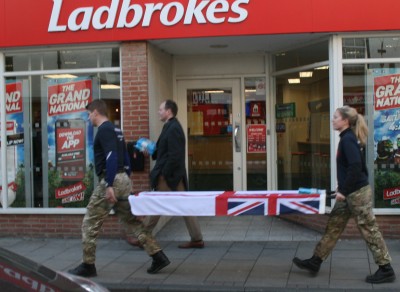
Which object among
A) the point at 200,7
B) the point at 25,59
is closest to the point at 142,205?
the point at 200,7

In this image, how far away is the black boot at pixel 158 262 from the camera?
6586 mm

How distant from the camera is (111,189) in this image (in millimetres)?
6305

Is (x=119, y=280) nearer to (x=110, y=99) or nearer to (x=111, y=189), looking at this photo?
(x=111, y=189)

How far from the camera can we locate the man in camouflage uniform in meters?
6.37

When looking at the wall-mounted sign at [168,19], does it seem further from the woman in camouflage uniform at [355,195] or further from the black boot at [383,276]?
the black boot at [383,276]

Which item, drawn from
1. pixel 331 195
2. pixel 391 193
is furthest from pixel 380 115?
pixel 331 195

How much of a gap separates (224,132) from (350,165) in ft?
14.4

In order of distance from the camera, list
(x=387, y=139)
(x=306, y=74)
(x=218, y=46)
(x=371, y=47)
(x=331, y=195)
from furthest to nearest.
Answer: (x=218, y=46) → (x=306, y=74) → (x=387, y=139) → (x=371, y=47) → (x=331, y=195)

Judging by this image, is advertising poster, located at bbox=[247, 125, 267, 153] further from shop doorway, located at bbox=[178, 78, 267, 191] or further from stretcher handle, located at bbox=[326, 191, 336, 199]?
stretcher handle, located at bbox=[326, 191, 336, 199]

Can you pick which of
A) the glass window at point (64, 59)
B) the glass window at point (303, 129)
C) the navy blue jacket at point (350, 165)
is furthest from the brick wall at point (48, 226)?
the navy blue jacket at point (350, 165)

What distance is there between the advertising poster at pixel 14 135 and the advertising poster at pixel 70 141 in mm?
492

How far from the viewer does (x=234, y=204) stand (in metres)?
6.15

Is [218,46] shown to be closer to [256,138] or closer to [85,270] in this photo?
[256,138]

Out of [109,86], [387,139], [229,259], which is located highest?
[109,86]
